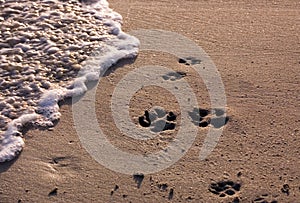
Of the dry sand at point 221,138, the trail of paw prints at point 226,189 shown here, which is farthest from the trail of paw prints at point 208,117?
the trail of paw prints at point 226,189

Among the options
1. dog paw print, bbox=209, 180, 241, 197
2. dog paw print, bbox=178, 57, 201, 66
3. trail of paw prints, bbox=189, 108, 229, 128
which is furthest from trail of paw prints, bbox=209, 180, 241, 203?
dog paw print, bbox=178, 57, 201, 66

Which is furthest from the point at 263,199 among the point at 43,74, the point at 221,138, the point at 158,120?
the point at 43,74

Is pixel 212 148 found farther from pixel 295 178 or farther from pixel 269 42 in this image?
pixel 269 42

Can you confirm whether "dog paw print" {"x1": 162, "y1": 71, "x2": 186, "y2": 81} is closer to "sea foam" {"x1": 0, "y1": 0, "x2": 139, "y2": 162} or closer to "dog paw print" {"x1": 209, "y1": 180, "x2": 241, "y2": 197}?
"sea foam" {"x1": 0, "y1": 0, "x2": 139, "y2": 162}

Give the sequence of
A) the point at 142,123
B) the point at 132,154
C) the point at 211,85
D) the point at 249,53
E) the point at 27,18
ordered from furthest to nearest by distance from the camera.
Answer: the point at 27,18, the point at 249,53, the point at 211,85, the point at 142,123, the point at 132,154

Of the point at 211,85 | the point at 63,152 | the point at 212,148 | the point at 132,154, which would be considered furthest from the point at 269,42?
the point at 63,152

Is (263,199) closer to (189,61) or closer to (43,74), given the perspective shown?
(189,61)
